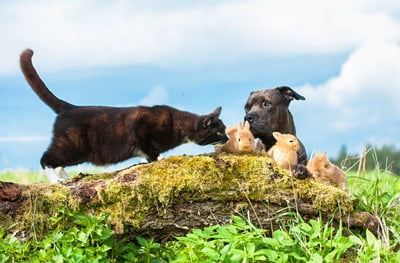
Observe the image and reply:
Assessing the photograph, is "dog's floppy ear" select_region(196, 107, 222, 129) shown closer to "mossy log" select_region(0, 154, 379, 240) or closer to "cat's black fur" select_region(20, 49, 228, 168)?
"cat's black fur" select_region(20, 49, 228, 168)

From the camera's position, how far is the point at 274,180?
19.2 ft

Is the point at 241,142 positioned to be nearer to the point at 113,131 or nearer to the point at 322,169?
the point at 322,169

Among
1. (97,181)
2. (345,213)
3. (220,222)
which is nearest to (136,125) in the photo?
(97,181)

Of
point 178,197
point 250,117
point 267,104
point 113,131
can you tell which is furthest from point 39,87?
point 178,197

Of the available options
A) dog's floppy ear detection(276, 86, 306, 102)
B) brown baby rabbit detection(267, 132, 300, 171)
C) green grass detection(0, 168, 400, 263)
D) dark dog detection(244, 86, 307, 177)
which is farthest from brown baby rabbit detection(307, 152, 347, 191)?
dog's floppy ear detection(276, 86, 306, 102)

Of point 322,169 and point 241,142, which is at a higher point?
point 241,142

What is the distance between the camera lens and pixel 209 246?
5168 mm

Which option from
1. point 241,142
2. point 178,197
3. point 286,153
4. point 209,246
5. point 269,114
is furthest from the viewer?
point 269,114

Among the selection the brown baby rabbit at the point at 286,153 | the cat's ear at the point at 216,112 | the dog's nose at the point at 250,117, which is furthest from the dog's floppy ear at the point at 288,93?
the brown baby rabbit at the point at 286,153

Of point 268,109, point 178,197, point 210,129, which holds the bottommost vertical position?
point 178,197

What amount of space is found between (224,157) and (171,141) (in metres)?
2.14

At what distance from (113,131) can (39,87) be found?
129 centimetres

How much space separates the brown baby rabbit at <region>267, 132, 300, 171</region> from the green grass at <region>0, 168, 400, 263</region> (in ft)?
1.98

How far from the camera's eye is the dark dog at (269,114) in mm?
7371
